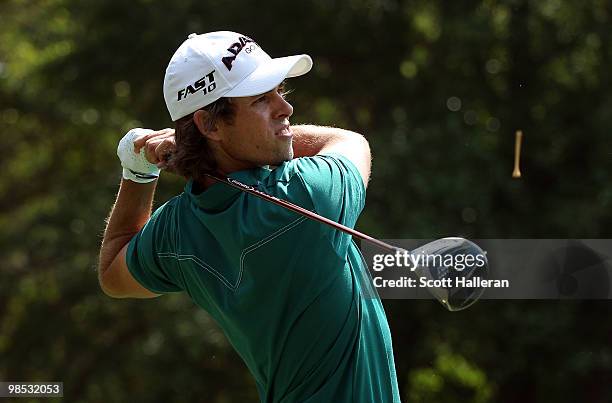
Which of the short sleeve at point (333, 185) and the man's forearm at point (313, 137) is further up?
the man's forearm at point (313, 137)

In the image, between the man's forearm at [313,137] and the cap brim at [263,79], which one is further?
the man's forearm at [313,137]

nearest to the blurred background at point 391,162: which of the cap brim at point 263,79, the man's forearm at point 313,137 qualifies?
the man's forearm at point 313,137

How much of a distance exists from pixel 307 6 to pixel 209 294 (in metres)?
7.04

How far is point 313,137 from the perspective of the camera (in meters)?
2.93

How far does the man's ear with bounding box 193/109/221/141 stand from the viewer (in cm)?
261

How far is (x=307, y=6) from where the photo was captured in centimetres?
945

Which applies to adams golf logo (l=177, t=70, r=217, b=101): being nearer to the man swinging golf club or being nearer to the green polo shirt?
the man swinging golf club

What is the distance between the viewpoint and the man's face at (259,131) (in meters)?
2.59

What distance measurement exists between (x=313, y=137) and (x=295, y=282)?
0.54 meters

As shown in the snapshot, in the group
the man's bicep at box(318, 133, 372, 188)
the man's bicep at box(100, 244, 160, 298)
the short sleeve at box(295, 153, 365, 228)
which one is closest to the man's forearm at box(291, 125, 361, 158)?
the man's bicep at box(318, 133, 372, 188)

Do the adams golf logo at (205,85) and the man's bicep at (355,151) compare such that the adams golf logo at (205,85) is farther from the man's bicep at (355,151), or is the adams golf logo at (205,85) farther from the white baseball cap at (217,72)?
the man's bicep at (355,151)

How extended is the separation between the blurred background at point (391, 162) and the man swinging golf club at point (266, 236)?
5.77 m

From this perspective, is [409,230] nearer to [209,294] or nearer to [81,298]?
[81,298]

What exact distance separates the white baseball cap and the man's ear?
16 millimetres
